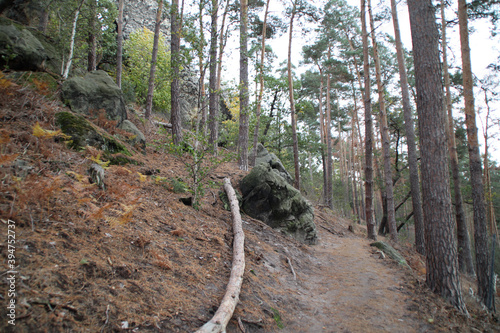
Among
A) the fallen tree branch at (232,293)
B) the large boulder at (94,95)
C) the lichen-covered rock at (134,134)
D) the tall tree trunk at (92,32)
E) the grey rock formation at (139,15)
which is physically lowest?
the fallen tree branch at (232,293)

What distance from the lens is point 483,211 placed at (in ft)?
24.3

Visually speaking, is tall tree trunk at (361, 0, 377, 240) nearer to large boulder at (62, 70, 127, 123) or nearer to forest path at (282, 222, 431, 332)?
forest path at (282, 222, 431, 332)

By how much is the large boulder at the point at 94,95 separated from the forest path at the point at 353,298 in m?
6.94

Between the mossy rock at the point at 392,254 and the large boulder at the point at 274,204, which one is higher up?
the large boulder at the point at 274,204

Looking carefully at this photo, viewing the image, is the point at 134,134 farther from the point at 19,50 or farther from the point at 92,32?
the point at 92,32

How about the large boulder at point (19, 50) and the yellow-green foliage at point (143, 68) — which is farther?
the yellow-green foliage at point (143, 68)

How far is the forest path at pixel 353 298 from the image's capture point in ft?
11.8

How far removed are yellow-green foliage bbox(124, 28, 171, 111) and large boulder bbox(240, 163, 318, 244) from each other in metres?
10.3

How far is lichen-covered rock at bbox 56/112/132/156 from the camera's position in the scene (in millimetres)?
4977

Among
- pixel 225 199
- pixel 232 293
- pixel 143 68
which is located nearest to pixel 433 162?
pixel 232 293

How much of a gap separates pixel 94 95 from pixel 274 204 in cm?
611

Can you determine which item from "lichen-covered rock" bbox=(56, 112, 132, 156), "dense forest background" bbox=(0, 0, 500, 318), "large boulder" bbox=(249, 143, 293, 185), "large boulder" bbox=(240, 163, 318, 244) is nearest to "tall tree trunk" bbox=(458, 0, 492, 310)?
"dense forest background" bbox=(0, 0, 500, 318)

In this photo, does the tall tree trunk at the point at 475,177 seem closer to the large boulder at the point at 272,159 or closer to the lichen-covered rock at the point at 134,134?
the large boulder at the point at 272,159

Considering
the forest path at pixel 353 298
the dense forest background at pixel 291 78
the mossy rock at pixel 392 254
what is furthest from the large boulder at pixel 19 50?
the mossy rock at pixel 392 254
